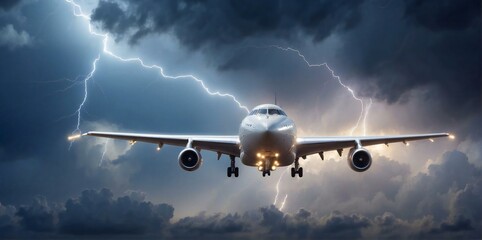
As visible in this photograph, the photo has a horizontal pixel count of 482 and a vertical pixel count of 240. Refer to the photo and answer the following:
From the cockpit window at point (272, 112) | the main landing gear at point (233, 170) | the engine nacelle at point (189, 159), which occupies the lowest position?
the engine nacelle at point (189, 159)

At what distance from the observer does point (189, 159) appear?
35719 mm

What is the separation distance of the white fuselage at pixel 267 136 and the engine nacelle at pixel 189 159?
3569mm

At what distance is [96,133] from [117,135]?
1903mm

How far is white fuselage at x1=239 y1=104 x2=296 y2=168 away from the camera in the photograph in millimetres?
30269

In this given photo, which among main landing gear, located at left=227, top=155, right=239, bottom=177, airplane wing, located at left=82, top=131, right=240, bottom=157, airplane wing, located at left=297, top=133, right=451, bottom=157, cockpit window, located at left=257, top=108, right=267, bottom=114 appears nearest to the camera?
cockpit window, located at left=257, top=108, right=267, bottom=114

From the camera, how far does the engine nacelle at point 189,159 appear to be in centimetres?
3559

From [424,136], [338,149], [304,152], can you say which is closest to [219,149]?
[304,152]

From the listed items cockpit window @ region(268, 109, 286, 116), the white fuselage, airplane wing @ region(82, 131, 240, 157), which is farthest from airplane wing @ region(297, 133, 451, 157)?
airplane wing @ region(82, 131, 240, 157)

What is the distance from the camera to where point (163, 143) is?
3978 centimetres

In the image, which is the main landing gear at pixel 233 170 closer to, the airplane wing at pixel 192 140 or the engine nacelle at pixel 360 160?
the airplane wing at pixel 192 140

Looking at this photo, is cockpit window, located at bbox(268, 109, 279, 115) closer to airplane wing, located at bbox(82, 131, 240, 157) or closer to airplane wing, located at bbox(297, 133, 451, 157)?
airplane wing, located at bbox(297, 133, 451, 157)

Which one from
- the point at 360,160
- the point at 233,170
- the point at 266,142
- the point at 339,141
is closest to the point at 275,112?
the point at 266,142

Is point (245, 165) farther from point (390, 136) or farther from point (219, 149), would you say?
point (390, 136)

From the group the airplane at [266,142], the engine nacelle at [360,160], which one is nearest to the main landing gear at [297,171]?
the airplane at [266,142]
